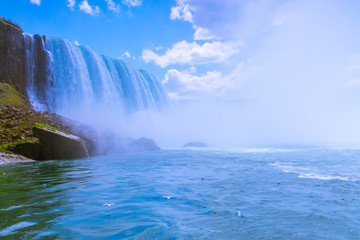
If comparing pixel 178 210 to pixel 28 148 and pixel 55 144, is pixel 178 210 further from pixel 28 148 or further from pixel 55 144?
pixel 28 148

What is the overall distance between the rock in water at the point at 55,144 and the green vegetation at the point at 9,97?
298 inches

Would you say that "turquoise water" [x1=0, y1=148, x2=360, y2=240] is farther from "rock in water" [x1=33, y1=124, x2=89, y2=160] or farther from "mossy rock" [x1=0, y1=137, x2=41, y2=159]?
"rock in water" [x1=33, y1=124, x2=89, y2=160]

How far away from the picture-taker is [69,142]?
24859 mm

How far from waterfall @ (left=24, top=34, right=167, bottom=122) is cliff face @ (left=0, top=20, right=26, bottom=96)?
3.12 ft

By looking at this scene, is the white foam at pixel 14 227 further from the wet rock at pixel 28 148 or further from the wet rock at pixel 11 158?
the wet rock at pixel 28 148

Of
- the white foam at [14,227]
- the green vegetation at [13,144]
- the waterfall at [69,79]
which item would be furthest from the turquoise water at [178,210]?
the waterfall at [69,79]

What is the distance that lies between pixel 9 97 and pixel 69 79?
11.3 meters

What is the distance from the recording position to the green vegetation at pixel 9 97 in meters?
29.5

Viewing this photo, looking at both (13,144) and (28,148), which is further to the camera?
(28,148)

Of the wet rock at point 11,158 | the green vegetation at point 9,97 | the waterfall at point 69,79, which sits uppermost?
the waterfall at point 69,79

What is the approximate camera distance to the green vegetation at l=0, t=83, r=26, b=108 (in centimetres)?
2948

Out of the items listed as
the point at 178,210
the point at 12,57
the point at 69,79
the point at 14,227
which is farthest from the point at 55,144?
the point at 178,210

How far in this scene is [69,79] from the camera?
41.2m

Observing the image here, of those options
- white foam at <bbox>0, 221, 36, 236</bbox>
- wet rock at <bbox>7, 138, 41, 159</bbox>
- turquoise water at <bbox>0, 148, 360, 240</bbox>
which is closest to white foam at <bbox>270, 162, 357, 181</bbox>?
turquoise water at <bbox>0, 148, 360, 240</bbox>
